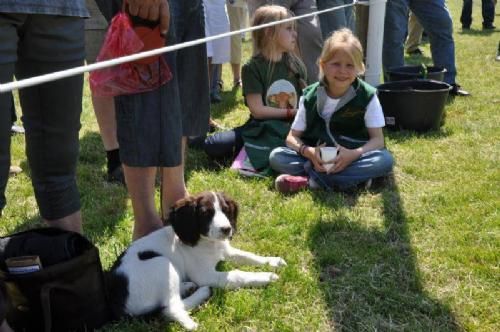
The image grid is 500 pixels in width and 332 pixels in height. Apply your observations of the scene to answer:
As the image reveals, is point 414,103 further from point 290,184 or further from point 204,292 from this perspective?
point 204,292

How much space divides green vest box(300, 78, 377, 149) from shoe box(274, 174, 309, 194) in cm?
34

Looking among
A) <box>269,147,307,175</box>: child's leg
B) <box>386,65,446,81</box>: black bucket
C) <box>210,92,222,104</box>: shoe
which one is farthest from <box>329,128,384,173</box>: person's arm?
<box>210,92,222,104</box>: shoe

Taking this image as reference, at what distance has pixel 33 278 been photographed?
1686 millimetres

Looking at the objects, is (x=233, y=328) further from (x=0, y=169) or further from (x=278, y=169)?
(x=278, y=169)

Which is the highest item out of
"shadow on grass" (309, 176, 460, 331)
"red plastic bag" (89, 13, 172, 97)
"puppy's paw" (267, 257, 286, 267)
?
"red plastic bag" (89, 13, 172, 97)

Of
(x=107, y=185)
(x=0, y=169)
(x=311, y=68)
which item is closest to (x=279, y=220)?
(x=107, y=185)

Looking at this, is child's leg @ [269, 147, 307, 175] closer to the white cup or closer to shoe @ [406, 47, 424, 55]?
the white cup

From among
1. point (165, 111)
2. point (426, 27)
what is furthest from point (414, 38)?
point (165, 111)

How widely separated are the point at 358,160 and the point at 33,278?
1.99m

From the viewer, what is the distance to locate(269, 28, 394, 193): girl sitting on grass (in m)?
3.14

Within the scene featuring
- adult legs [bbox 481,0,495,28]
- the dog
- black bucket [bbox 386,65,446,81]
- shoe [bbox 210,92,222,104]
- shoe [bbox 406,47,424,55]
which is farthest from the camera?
adult legs [bbox 481,0,495,28]

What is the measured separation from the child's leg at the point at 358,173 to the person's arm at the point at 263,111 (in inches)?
24.5

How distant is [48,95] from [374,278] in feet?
4.61

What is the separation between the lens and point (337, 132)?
11.0 feet
